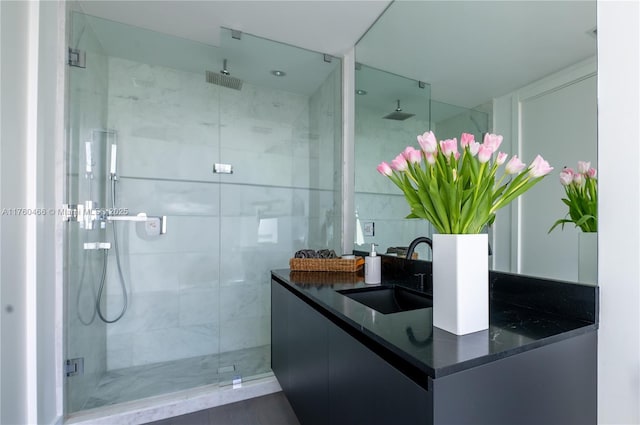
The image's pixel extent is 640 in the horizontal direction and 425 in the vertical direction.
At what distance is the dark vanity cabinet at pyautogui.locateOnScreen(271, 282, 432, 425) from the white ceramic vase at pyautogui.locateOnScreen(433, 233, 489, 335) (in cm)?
21

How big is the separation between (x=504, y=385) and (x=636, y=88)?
2.55 ft

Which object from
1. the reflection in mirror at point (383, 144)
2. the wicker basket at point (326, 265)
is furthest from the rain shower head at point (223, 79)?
the wicker basket at point (326, 265)

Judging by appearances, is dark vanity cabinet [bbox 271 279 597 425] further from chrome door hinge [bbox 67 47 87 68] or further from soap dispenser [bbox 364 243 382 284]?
chrome door hinge [bbox 67 47 87 68]

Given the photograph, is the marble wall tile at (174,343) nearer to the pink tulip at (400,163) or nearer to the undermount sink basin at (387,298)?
the undermount sink basin at (387,298)

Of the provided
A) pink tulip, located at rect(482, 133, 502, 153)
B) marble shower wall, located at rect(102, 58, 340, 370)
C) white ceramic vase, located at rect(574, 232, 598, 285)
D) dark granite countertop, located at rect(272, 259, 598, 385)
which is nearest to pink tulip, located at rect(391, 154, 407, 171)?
pink tulip, located at rect(482, 133, 502, 153)

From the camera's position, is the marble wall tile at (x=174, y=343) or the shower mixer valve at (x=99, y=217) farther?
the marble wall tile at (x=174, y=343)

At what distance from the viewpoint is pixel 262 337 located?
96.4 inches

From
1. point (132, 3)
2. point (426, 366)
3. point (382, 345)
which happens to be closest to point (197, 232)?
point (132, 3)

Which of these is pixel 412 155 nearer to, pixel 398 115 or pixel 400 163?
pixel 400 163

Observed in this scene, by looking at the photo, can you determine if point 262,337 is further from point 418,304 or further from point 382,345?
point 382,345

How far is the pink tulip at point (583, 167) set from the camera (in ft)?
2.73

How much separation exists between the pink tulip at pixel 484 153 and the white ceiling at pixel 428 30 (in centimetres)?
45

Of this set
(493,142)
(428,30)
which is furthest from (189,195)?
(493,142)

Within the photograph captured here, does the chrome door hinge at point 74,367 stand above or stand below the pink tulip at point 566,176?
below
